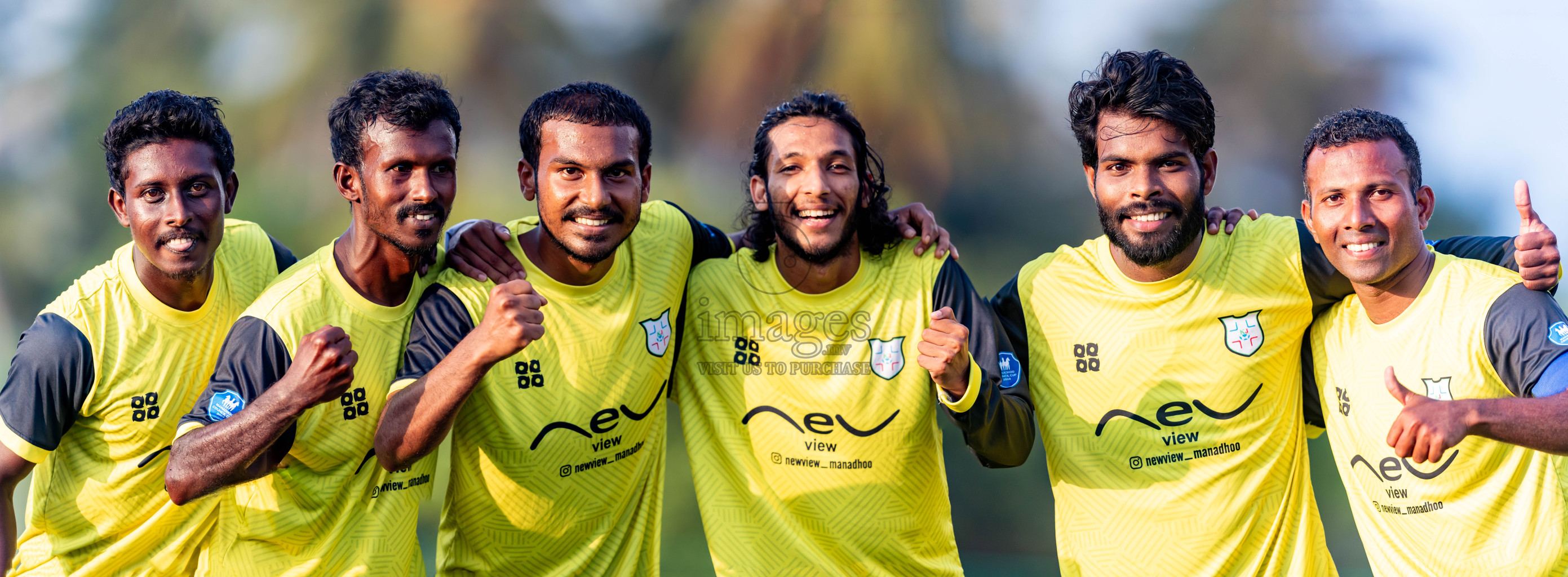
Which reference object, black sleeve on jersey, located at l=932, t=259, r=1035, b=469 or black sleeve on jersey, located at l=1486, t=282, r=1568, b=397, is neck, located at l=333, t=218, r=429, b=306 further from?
black sleeve on jersey, located at l=1486, t=282, r=1568, b=397

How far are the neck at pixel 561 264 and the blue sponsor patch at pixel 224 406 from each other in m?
1.12

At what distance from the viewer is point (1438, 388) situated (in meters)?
3.50

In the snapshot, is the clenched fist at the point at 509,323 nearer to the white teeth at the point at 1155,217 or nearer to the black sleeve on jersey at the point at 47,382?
the black sleeve on jersey at the point at 47,382

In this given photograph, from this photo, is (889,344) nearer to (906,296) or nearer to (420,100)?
(906,296)

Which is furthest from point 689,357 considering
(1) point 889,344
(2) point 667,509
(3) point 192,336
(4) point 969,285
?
(2) point 667,509

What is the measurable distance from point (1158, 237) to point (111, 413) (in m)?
3.88

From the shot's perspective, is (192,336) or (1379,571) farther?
(192,336)

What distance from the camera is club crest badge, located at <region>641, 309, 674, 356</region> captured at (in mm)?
4129

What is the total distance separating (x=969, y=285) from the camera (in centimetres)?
406

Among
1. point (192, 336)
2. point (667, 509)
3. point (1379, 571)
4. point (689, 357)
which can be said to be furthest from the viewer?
point (667, 509)

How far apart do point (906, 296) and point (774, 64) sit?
5714 millimetres

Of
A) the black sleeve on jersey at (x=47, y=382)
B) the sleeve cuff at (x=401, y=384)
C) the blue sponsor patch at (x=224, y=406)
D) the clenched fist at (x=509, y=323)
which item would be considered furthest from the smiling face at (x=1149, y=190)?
the black sleeve on jersey at (x=47, y=382)

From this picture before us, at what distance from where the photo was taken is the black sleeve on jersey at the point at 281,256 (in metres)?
4.43

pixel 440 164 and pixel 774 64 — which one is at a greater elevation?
pixel 774 64
